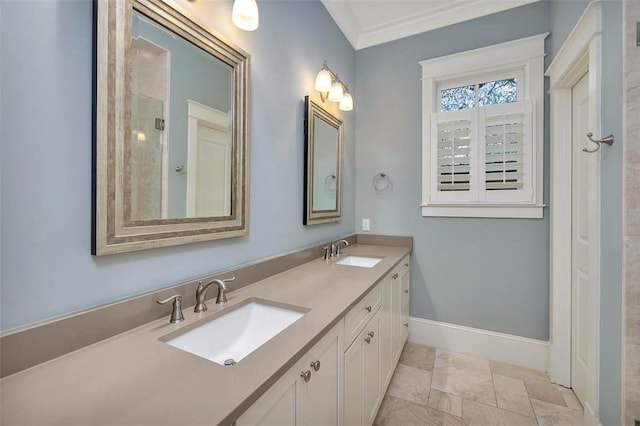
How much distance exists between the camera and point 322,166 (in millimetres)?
2156

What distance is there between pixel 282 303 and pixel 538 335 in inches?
86.9

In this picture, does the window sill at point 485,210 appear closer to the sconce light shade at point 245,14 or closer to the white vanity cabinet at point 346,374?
the white vanity cabinet at point 346,374

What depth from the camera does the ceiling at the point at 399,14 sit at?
7.49ft

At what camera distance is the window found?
2.15 m

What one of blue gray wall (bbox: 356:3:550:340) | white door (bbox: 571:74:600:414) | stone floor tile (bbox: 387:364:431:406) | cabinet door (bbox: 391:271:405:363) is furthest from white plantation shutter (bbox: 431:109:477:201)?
stone floor tile (bbox: 387:364:431:406)

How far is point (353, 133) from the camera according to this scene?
278 centimetres

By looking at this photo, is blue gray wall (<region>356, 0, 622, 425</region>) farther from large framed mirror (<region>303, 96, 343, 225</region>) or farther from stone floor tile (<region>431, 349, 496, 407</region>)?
large framed mirror (<region>303, 96, 343, 225</region>)

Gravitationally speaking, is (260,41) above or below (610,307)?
above

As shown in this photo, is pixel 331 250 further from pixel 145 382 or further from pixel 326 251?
pixel 145 382

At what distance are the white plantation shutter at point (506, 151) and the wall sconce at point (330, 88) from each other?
111cm

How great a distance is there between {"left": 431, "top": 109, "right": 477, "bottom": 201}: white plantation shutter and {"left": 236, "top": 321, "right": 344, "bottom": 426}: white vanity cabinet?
178 centimetres

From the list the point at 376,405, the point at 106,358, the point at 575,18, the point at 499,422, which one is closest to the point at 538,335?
the point at 499,422

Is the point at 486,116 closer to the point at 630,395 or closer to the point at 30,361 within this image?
the point at 630,395

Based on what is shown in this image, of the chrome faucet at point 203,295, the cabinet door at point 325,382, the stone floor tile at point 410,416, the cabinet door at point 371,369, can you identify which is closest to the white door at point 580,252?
the stone floor tile at point 410,416
